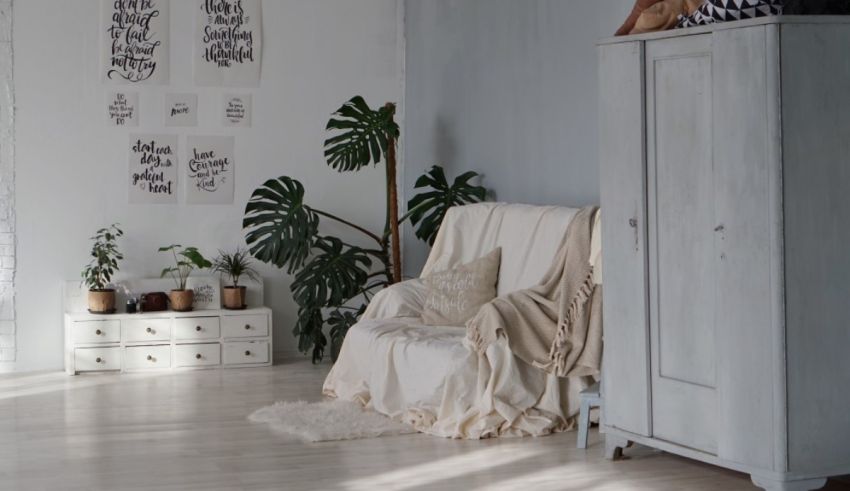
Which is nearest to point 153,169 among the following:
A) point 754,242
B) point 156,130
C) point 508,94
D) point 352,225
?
point 156,130

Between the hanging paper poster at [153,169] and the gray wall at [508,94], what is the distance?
4.73 ft

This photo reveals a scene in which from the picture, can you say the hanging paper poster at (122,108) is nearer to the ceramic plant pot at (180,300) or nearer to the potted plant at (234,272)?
the potted plant at (234,272)

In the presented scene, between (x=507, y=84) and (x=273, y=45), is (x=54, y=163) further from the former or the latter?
(x=507, y=84)

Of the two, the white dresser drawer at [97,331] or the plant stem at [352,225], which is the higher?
the plant stem at [352,225]

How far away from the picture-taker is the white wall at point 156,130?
259 inches

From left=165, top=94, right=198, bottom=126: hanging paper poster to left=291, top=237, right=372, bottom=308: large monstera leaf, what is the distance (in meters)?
1.13

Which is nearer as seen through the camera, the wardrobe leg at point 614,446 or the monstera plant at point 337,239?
the wardrobe leg at point 614,446

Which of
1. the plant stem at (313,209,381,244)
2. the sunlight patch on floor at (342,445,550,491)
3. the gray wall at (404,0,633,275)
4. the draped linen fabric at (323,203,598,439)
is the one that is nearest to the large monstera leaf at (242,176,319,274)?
the plant stem at (313,209,381,244)

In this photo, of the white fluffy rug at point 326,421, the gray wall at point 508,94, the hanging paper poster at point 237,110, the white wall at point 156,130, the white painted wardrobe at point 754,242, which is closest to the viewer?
the white painted wardrobe at point 754,242

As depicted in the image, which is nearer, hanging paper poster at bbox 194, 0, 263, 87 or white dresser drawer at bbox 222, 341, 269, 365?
white dresser drawer at bbox 222, 341, 269, 365

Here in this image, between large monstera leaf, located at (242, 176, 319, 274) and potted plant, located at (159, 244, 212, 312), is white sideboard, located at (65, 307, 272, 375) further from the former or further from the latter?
large monstera leaf, located at (242, 176, 319, 274)

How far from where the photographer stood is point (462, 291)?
5258 millimetres

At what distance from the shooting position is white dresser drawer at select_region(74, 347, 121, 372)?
20.7 feet

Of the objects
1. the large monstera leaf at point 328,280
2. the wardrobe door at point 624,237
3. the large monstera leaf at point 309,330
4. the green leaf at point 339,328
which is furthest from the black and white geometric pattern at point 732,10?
the large monstera leaf at point 309,330
